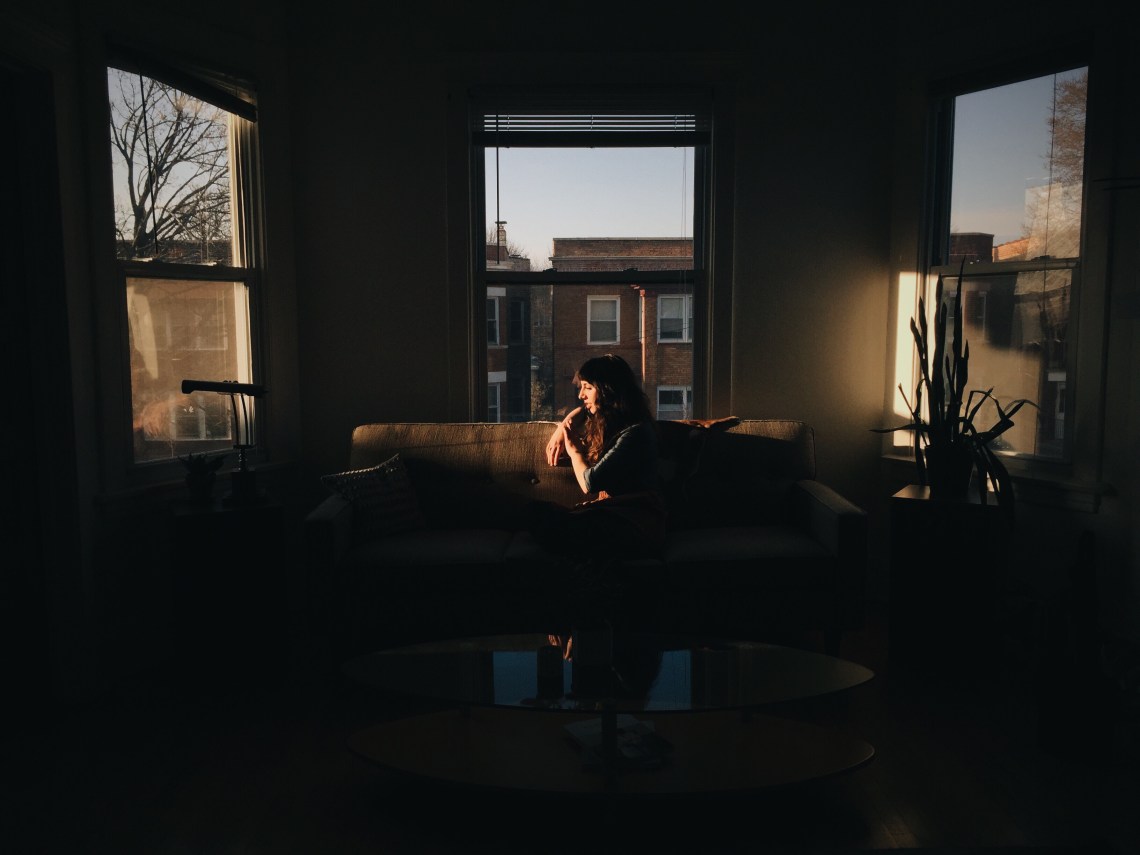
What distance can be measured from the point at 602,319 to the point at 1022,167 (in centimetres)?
188

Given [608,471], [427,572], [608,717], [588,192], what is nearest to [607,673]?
[608,717]

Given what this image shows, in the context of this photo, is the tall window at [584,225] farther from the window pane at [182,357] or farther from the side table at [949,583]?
the side table at [949,583]

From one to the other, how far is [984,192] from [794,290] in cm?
89

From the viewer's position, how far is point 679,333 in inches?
177

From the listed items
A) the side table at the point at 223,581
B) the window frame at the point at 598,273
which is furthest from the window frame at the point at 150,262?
the window frame at the point at 598,273

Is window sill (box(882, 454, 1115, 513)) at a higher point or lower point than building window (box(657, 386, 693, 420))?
lower

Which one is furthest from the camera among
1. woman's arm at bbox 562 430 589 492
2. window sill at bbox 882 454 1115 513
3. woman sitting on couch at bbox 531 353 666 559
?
woman's arm at bbox 562 430 589 492

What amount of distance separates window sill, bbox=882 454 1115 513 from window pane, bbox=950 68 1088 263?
35.0 inches

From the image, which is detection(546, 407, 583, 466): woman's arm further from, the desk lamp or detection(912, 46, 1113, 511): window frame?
detection(912, 46, 1113, 511): window frame

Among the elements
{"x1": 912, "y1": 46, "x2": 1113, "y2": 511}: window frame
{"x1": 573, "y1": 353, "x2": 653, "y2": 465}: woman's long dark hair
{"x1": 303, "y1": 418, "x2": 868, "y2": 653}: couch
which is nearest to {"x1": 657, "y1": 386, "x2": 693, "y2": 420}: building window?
{"x1": 573, "y1": 353, "x2": 653, "y2": 465}: woman's long dark hair

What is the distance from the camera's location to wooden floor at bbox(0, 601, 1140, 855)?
2.33 m

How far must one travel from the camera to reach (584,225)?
4406 mm

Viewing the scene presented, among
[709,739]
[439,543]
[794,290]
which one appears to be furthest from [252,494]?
[794,290]

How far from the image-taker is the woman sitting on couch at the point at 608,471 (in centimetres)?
349
